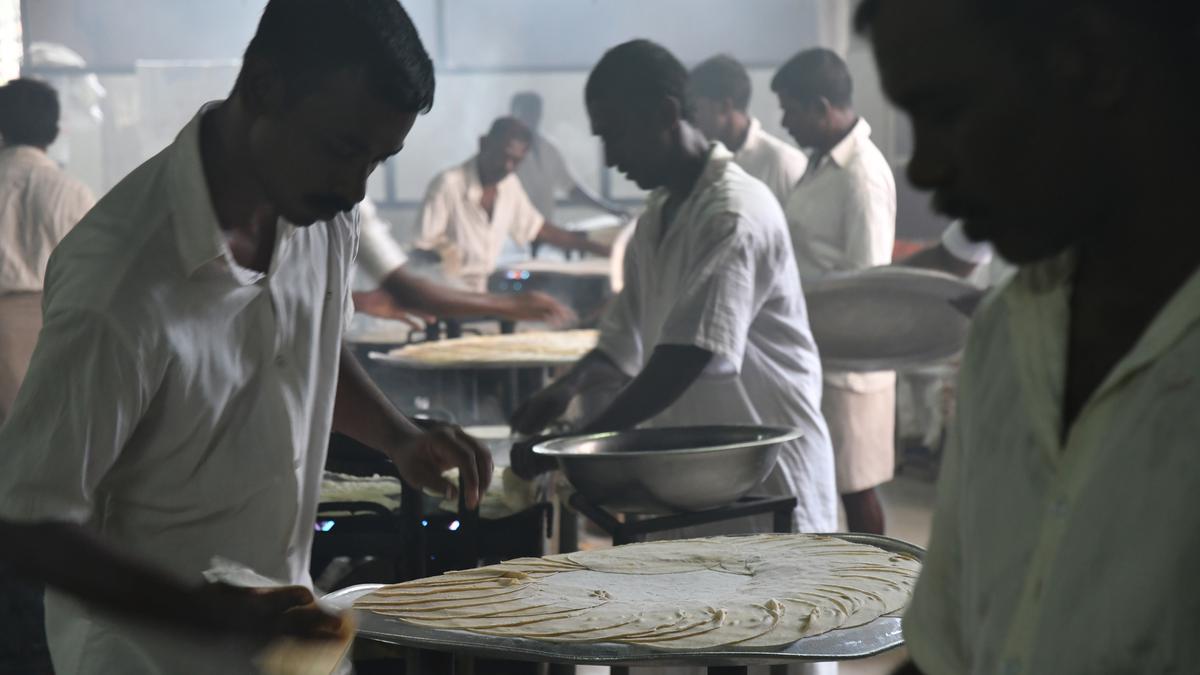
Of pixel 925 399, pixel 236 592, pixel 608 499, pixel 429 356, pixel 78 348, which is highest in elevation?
pixel 78 348

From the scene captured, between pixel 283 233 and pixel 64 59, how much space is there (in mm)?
8085

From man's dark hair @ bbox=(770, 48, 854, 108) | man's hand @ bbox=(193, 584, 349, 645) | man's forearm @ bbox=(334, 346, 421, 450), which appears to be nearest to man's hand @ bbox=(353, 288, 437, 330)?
man's dark hair @ bbox=(770, 48, 854, 108)

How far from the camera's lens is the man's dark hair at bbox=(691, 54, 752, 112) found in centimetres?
507

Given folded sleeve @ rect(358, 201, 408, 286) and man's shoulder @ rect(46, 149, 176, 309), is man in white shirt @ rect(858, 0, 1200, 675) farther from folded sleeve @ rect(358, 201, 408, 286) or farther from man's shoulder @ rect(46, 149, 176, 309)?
folded sleeve @ rect(358, 201, 408, 286)

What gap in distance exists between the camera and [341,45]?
1376 millimetres

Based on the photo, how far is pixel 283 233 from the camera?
147 cm

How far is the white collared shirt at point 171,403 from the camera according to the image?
1190mm

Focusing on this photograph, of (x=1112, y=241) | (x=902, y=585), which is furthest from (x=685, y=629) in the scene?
(x=1112, y=241)

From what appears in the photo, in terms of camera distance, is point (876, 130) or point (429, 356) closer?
point (429, 356)

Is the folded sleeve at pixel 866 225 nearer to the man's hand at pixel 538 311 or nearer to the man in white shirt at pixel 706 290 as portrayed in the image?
the man's hand at pixel 538 311

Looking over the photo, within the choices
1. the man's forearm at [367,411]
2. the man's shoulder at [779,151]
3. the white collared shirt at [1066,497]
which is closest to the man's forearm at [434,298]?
the man's shoulder at [779,151]

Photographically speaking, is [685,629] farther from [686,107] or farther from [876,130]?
[876,130]

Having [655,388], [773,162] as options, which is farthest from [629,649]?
[773,162]

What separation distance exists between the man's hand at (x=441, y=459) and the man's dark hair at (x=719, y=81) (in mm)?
3504
